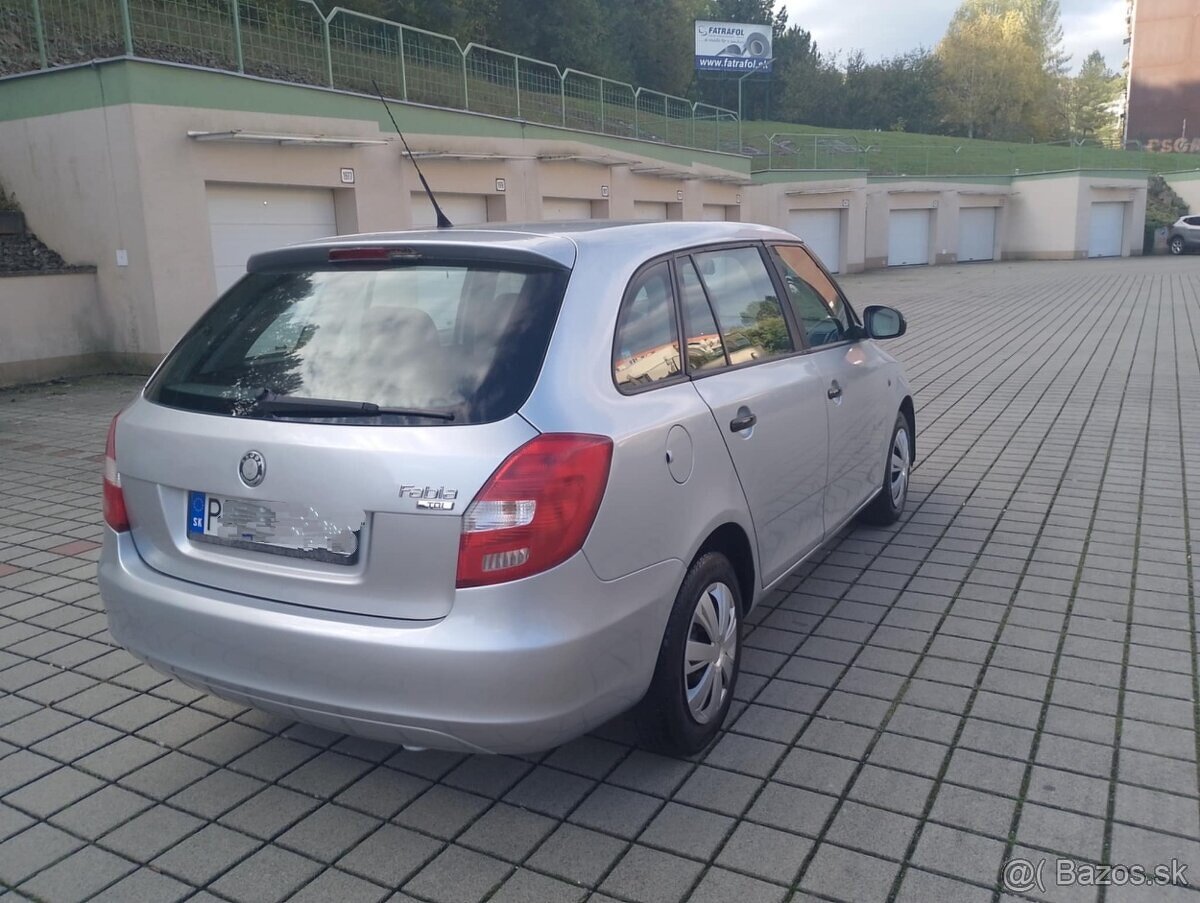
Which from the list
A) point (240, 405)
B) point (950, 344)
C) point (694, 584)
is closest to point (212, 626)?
point (240, 405)

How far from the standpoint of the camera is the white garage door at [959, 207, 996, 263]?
4094 centimetres

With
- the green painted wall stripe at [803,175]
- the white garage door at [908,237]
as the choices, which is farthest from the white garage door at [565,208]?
the white garage door at [908,237]

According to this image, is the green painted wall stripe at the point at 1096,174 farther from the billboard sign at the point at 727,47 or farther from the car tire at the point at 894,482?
the car tire at the point at 894,482

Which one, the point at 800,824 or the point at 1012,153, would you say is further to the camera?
the point at 1012,153

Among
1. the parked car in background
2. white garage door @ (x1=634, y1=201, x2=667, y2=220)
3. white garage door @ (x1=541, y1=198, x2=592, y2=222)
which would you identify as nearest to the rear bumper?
white garage door @ (x1=541, y1=198, x2=592, y2=222)

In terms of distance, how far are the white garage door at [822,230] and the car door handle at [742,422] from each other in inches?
1226

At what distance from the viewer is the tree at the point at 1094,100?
8419 centimetres

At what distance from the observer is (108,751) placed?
347 centimetres

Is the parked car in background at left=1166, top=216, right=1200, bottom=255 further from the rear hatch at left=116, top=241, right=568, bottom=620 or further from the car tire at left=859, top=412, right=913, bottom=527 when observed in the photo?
the rear hatch at left=116, top=241, right=568, bottom=620

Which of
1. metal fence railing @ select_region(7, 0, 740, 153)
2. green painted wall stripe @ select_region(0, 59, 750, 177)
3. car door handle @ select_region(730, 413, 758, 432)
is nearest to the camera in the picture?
car door handle @ select_region(730, 413, 758, 432)

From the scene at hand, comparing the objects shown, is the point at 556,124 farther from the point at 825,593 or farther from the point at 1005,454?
the point at 825,593

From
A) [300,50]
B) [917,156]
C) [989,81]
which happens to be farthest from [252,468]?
[989,81]

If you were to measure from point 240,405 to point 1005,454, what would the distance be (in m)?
6.28

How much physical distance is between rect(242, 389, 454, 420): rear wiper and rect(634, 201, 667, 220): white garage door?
74.0 ft
